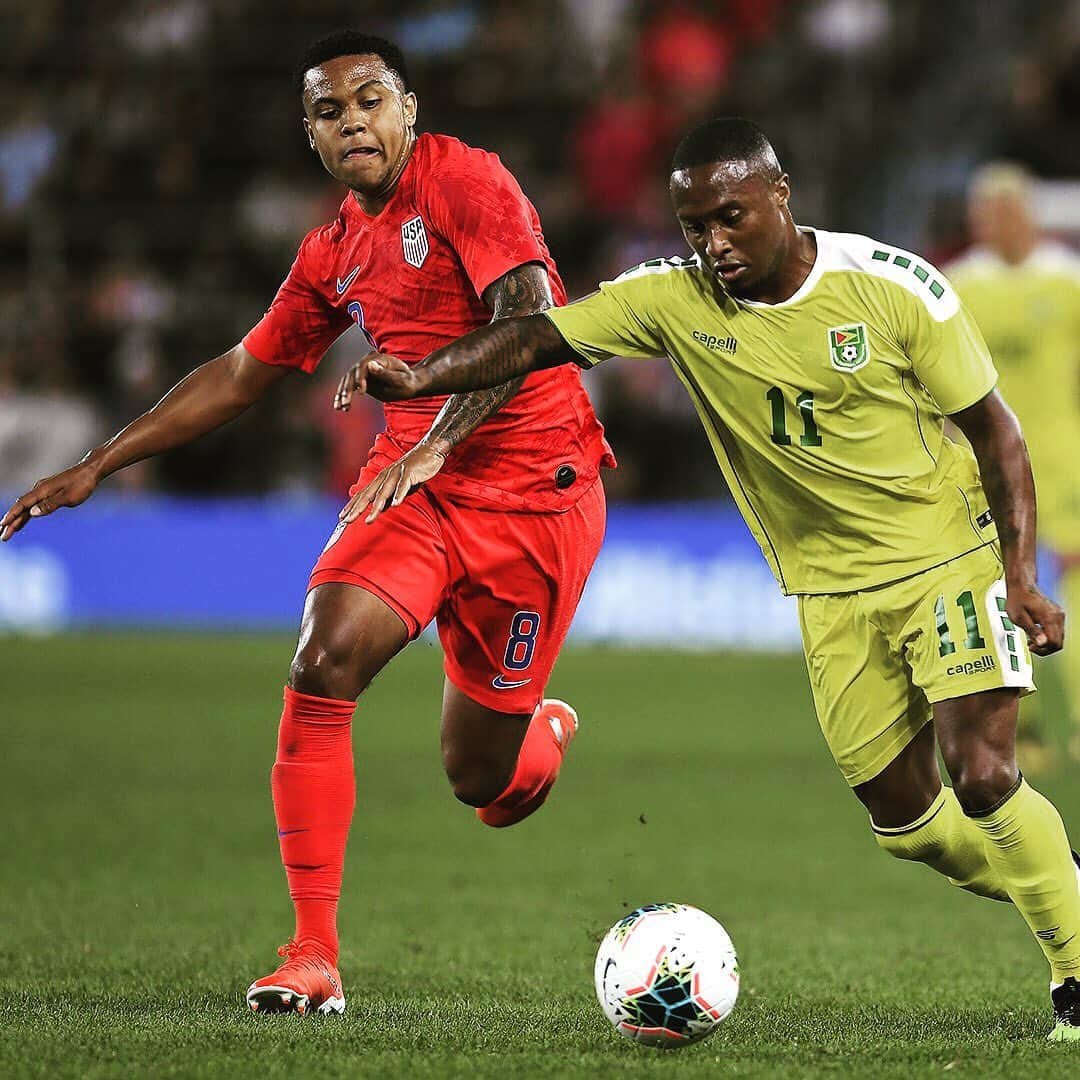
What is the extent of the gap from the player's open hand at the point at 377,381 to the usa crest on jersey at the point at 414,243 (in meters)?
0.98

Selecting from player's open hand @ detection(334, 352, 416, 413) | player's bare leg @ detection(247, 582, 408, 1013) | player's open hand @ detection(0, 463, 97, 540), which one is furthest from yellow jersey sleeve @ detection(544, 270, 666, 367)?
player's open hand @ detection(0, 463, 97, 540)

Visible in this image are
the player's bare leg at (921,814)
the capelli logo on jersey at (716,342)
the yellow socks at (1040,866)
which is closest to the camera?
the yellow socks at (1040,866)

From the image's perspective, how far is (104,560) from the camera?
16.2m

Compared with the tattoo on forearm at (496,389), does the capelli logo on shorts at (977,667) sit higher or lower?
lower

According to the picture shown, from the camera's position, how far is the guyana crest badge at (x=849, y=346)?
464 cm

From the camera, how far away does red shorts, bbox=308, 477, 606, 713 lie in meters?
5.21

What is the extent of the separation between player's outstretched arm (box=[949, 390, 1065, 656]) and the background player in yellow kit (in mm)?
4858

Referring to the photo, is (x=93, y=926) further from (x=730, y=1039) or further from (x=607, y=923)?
(x=730, y=1039)

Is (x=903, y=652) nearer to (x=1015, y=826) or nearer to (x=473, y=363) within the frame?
(x=1015, y=826)

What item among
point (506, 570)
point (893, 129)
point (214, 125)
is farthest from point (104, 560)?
point (506, 570)

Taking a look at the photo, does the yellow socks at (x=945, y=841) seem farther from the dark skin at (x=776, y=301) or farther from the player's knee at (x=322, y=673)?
the player's knee at (x=322, y=673)

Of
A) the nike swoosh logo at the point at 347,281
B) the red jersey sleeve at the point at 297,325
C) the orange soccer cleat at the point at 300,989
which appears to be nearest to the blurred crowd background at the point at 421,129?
the red jersey sleeve at the point at 297,325

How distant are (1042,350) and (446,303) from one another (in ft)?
16.2

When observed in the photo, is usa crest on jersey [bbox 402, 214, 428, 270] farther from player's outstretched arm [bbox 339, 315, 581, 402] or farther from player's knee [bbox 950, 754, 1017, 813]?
player's knee [bbox 950, 754, 1017, 813]
